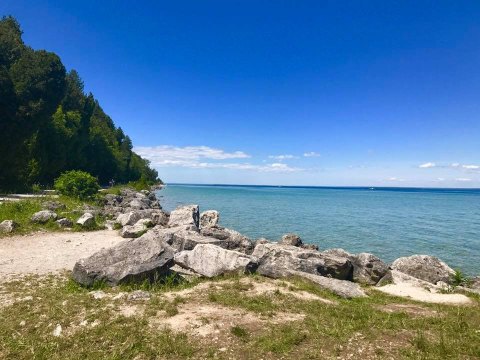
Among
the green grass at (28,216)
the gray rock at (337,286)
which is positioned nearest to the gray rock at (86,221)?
the green grass at (28,216)

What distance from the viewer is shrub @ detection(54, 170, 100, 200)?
37.5 meters

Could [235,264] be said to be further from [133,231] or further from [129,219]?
[129,219]

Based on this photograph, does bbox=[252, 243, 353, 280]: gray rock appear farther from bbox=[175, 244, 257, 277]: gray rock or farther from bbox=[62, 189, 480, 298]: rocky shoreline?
bbox=[175, 244, 257, 277]: gray rock

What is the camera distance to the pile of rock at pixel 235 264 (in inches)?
478

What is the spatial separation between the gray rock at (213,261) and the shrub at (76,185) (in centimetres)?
2868

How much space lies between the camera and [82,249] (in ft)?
58.7

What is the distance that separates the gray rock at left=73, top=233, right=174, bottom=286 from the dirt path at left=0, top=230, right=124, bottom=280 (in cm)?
289

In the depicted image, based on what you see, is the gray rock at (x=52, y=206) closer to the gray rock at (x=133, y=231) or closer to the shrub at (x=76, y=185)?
the gray rock at (x=133, y=231)

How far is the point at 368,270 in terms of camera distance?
16.9 meters

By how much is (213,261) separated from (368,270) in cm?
875

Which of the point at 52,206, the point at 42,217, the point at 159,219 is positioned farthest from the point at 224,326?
the point at 52,206

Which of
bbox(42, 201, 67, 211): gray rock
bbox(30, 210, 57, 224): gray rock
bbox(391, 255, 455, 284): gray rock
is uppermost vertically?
bbox(42, 201, 67, 211): gray rock

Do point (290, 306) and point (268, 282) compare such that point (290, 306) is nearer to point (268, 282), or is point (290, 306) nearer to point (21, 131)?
point (268, 282)

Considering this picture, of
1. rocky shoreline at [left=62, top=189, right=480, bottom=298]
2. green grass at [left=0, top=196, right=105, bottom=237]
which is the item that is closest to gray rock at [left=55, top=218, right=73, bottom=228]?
green grass at [left=0, top=196, right=105, bottom=237]
